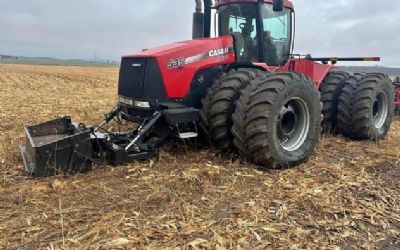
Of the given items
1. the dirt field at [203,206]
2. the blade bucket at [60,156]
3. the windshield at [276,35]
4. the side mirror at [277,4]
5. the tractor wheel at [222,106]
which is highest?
the side mirror at [277,4]

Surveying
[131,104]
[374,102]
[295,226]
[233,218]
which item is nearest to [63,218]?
[233,218]

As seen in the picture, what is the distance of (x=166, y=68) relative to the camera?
5.82 m

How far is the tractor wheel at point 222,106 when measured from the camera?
18.6ft

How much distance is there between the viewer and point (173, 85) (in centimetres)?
593

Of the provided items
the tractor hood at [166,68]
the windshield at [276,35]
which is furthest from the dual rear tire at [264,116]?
the windshield at [276,35]

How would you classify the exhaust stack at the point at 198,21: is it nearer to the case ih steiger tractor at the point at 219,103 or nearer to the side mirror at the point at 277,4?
the case ih steiger tractor at the point at 219,103

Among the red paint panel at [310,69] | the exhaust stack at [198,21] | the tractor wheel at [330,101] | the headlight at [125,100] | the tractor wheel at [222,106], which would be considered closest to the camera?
the tractor wheel at [222,106]

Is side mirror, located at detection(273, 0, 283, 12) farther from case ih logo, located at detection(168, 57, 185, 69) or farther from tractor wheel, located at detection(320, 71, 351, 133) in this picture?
tractor wheel, located at detection(320, 71, 351, 133)

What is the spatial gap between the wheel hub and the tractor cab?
1257 millimetres

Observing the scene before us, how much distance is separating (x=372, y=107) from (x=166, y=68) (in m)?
4.15

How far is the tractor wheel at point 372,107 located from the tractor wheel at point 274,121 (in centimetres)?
187

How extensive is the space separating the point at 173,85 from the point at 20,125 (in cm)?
433

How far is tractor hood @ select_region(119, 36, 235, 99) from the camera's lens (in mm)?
5793

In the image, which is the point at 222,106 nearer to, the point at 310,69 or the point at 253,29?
the point at 253,29
